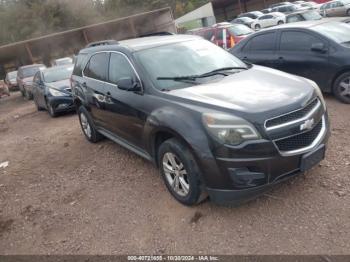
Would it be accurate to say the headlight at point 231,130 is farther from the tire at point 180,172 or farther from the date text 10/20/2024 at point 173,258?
the date text 10/20/2024 at point 173,258

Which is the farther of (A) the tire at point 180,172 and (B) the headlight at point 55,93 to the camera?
(B) the headlight at point 55,93

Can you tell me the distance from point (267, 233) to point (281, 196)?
62cm

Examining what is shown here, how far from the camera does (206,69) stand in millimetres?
4434

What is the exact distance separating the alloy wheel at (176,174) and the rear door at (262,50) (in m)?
4.34

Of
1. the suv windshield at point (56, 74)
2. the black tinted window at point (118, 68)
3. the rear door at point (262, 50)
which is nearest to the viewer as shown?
the black tinted window at point (118, 68)

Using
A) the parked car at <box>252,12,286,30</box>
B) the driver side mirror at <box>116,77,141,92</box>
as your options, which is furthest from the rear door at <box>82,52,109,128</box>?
the parked car at <box>252,12,286,30</box>

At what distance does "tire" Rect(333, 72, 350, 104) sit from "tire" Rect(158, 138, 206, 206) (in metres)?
4.02

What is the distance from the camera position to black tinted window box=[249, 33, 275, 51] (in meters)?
7.48

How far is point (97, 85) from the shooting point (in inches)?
215

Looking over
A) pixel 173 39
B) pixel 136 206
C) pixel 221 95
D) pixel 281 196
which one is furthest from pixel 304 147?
pixel 173 39

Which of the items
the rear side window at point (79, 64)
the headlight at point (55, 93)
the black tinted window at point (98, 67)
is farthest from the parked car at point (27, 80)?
the black tinted window at point (98, 67)

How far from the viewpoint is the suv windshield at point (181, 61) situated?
4.25 meters

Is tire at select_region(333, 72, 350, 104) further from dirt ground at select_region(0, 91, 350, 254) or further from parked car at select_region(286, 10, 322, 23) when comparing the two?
parked car at select_region(286, 10, 322, 23)

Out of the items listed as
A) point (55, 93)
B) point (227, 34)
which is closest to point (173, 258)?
point (55, 93)
